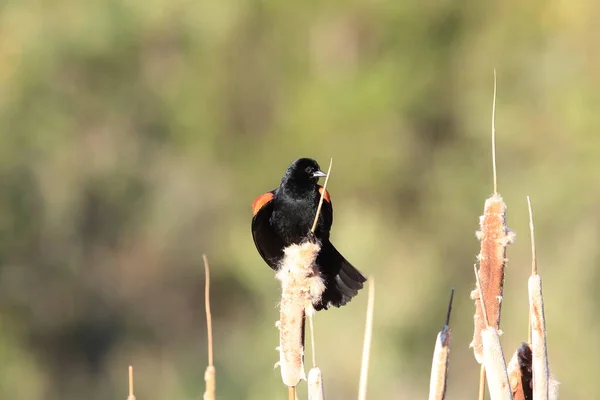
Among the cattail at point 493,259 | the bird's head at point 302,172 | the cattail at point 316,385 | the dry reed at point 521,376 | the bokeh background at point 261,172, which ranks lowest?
the cattail at point 316,385

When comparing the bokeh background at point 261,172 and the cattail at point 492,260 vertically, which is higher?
the bokeh background at point 261,172

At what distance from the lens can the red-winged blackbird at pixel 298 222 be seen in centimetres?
231

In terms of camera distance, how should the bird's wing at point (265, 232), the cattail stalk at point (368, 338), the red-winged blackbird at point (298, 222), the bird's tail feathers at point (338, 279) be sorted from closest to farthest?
the cattail stalk at point (368, 338)
the bird's tail feathers at point (338, 279)
the red-winged blackbird at point (298, 222)
the bird's wing at point (265, 232)

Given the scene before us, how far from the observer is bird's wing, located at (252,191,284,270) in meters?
2.47

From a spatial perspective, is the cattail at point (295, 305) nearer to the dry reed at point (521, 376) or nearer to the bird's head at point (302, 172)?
the dry reed at point (521, 376)

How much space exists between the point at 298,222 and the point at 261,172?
834cm

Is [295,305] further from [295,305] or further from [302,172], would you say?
[302,172]


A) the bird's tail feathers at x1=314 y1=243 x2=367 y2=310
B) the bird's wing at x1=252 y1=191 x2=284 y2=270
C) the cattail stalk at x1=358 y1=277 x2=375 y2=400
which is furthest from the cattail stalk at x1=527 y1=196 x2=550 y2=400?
the bird's wing at x1=252 y1=191 x2=284 y2=270

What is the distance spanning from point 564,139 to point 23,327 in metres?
6.70

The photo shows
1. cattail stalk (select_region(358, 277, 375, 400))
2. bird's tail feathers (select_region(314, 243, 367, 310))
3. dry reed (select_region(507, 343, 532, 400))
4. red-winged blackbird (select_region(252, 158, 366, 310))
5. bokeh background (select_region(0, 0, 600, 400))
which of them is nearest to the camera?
cattail stalk (select_region(358, 277, 375, 400))

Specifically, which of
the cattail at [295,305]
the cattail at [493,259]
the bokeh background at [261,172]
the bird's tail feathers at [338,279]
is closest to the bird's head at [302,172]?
the bird's tail feathers at [338,279]

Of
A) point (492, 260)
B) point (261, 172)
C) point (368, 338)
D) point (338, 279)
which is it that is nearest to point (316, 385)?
point (368, 338)

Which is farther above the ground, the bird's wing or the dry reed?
the bird's wing

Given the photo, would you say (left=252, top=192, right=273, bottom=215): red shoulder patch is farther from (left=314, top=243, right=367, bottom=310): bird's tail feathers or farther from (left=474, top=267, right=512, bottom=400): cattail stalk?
(left=474, top=267, right=512, bottom=400): cattail stalk
